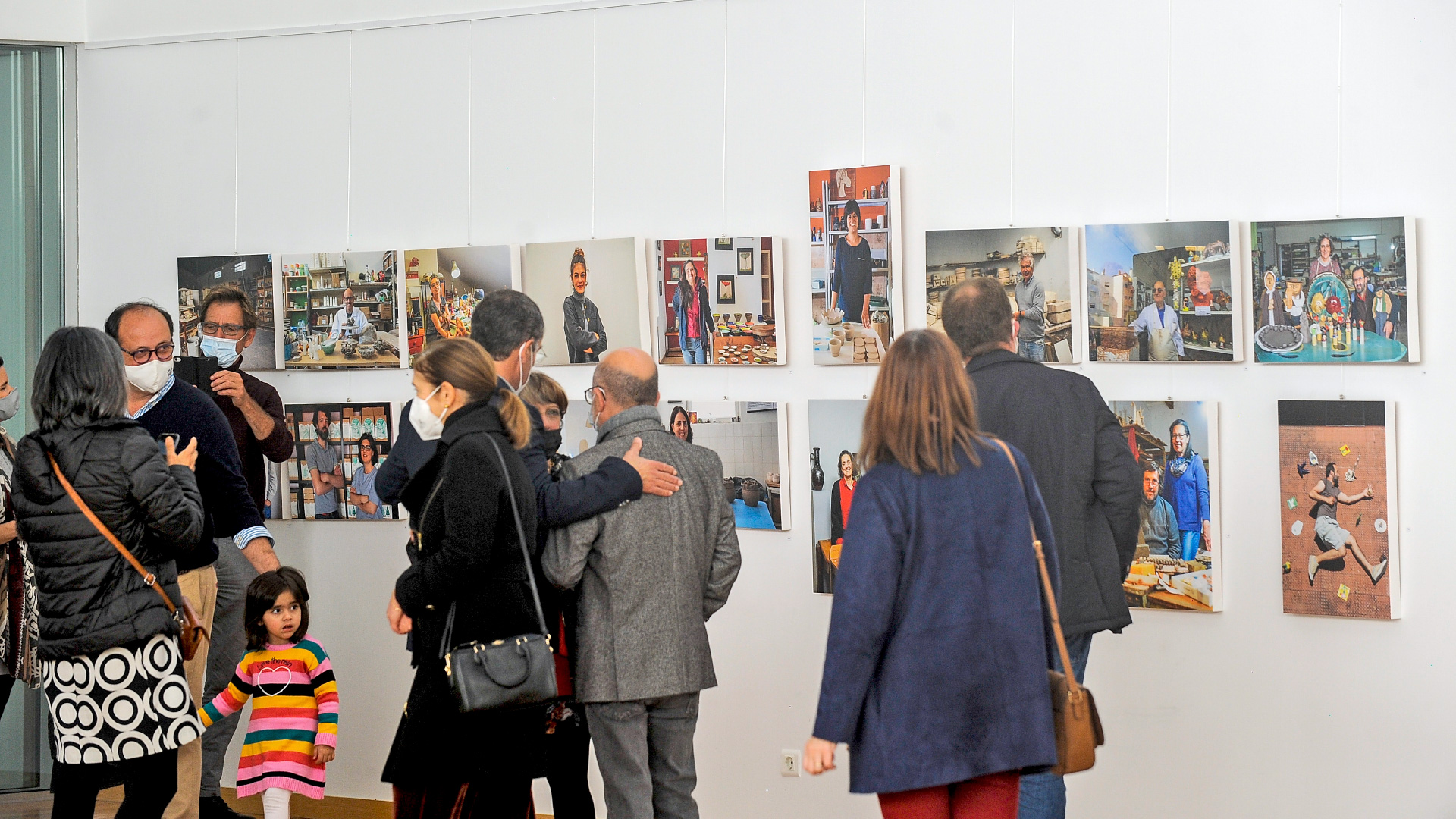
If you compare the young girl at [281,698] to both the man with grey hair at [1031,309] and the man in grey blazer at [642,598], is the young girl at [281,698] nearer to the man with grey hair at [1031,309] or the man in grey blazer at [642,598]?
the man in grey blazer at [642,598]

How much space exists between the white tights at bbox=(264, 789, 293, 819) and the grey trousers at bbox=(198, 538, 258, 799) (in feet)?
1.94

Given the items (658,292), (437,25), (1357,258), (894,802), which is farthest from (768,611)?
(437,25)

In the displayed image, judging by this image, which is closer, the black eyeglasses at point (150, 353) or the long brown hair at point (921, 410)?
the long brown hair at point (921, 410)

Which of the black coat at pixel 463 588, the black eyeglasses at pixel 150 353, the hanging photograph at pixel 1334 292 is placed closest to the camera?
the black coat at pixel 463 588

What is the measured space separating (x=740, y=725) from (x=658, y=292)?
1659mm

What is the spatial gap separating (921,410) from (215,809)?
3679mm

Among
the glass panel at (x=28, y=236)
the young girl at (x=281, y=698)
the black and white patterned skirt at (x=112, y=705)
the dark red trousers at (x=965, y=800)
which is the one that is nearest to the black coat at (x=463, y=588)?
the black and white patterned skirt at (x=112, y=705)

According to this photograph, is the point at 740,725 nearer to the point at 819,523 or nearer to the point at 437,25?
the point at 819,523

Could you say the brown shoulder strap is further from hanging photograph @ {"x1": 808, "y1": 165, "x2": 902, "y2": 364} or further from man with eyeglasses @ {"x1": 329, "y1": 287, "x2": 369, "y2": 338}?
hanging photograph @ {"x1": 808, "y1": 165, "x2": 902, "y2": 364}

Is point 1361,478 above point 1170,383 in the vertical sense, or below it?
below

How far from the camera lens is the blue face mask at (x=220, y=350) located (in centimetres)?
504

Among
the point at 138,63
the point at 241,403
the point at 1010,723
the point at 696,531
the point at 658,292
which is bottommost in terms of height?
the point at 1010,723

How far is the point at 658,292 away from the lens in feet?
15.8

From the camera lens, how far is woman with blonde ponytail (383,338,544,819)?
121 inches
